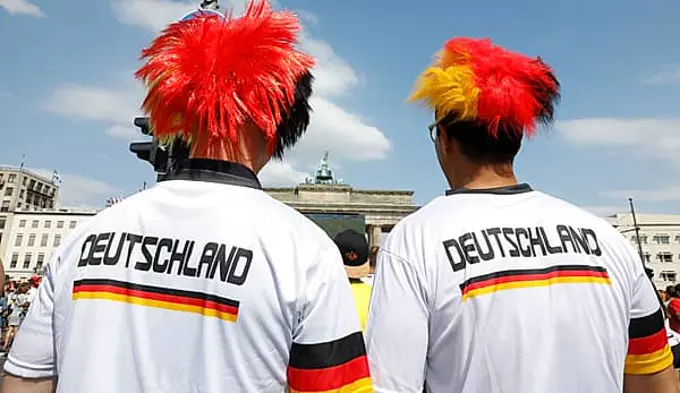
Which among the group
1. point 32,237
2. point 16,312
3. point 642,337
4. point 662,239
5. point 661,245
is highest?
point 32,237

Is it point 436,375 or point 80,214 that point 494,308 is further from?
point 80,214

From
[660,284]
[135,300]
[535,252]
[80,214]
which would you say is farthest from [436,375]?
[80,214]

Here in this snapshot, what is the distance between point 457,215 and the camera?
1631 millimetres

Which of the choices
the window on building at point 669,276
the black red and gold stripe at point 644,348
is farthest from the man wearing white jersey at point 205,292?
the window on building at point 669,276

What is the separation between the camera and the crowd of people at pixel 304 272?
4.01 feet

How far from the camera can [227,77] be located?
1.43m

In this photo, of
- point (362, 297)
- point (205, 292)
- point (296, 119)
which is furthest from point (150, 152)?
point (205, 292)

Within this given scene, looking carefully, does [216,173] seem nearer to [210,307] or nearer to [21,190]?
[210,307]

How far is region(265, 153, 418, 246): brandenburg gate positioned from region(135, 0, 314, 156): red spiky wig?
119ft

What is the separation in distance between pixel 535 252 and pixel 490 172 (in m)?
0.35

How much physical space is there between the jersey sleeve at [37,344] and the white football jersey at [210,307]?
28 millimetres

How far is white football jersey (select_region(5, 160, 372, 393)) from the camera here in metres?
1.21

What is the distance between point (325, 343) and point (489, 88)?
1.14 m

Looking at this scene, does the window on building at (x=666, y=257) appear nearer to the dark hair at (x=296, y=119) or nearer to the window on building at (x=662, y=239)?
the window on building at (x=662, y=239)
